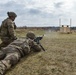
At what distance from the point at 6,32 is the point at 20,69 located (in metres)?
2.69

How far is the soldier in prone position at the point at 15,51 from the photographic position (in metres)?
7.23

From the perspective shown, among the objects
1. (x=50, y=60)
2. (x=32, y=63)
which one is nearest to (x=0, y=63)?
(x=32, y=63)

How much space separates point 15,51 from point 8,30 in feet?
5.62

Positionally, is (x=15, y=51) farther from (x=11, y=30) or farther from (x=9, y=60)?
(x=11, y=30)

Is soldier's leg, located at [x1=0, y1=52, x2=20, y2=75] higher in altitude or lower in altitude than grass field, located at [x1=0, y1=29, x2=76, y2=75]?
higher

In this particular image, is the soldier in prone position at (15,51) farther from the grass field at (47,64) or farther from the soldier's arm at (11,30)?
the soldier's arm at (11,30)

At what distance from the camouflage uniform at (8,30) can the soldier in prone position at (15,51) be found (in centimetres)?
67

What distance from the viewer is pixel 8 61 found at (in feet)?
24.4

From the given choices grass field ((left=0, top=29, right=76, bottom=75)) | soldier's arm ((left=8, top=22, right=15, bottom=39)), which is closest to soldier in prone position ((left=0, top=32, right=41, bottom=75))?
grass field ((left=0, top=29, right=76, bottom=75))

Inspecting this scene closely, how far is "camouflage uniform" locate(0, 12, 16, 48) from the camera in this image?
9538 mm

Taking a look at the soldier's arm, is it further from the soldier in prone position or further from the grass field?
the grass field

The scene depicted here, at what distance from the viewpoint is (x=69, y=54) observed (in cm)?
896

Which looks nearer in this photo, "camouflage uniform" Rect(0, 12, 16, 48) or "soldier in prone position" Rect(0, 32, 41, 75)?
"soldier in prone position" Rect(0, 32, 41, 75)

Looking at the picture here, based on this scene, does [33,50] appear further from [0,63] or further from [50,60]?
[0,63]
